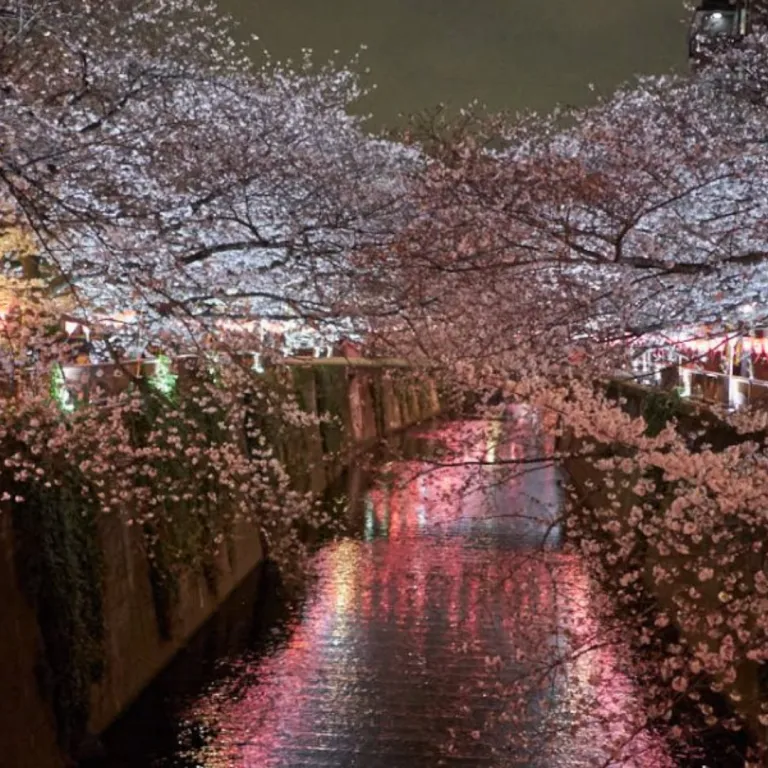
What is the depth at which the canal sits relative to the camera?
9828 millimetres

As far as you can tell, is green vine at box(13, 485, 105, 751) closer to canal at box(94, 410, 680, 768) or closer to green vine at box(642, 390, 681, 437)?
canal at box(94, 410, 680, 768)

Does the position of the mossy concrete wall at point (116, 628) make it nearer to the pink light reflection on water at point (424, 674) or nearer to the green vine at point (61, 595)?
the green vine at point (61, 595)

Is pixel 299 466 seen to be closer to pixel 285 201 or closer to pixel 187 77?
pixel 285 201

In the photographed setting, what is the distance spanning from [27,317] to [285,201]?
3.62 meters

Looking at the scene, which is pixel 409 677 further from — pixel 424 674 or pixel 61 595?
pixel 61 595

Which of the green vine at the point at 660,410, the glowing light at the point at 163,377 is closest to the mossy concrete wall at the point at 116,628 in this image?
the glowing light at the point at 163,377

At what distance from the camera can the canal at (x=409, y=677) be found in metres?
9.83

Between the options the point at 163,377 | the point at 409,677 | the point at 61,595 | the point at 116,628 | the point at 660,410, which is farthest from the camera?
the point at 163,377

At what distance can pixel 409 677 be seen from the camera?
39.0 ft

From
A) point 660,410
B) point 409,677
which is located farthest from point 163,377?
point 660,410

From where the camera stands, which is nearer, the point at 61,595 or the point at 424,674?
the point at 61,595

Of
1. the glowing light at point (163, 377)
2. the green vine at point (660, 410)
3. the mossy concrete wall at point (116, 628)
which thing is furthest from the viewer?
the glowing light at point (163, 377)

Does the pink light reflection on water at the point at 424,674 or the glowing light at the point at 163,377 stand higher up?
the glowing light at the point at 163,377

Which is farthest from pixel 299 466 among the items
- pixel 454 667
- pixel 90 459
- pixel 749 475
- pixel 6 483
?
pixel 749 475
